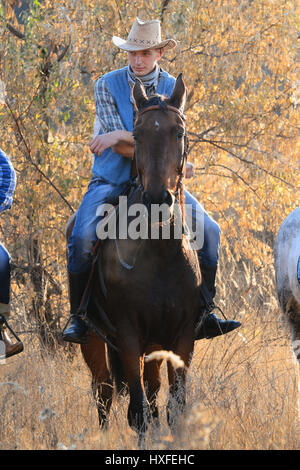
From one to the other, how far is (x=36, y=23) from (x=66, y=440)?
496 cm

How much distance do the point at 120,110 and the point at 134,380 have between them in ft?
6.73

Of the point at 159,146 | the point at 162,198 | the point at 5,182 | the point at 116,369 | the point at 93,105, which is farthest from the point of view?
the point at 93,105

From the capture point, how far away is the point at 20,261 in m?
8.99

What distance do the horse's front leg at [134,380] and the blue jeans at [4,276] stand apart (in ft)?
3.74

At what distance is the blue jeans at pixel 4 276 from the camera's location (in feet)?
19.3

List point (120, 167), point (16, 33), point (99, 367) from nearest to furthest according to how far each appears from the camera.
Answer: point (120, 167)
point (99, 367)
point (16, 33)

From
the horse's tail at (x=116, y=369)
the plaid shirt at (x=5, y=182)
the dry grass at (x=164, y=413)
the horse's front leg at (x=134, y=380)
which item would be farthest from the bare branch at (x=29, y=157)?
the horse's front leg at (x=134, y=380)

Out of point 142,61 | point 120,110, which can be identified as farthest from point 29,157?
point 142,61

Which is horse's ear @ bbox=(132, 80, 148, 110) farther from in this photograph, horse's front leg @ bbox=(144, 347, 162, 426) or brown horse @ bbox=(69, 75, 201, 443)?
horse's front leg @ bbox=(144, 347, 162, 426)

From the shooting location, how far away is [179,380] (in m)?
5.25

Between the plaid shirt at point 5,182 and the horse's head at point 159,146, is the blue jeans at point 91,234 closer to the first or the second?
the plaid shirt at point 5,182

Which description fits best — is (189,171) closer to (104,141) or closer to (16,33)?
(104,141)

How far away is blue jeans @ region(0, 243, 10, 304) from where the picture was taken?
19.3 feet

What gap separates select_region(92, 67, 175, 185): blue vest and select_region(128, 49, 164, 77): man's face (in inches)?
5.5
